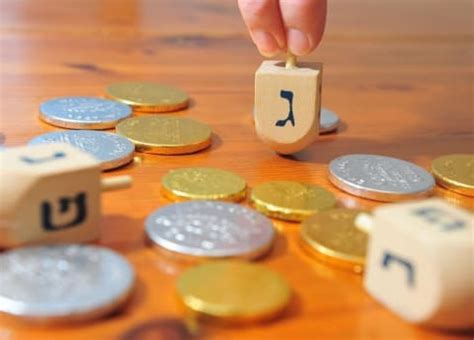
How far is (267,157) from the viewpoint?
84 cm

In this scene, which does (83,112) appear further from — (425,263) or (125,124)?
(425,263)

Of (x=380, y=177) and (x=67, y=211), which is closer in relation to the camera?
(x=67, y=211)

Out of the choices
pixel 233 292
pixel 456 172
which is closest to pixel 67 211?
pixel 233 292

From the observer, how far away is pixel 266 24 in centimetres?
79

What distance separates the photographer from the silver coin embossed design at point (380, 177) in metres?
0.73

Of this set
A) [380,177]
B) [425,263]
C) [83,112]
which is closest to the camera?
[425,263]

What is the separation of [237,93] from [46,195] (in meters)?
0.52

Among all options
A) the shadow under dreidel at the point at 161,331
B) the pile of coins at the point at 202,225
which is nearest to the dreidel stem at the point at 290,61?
the pile of coins at the point at 202,225

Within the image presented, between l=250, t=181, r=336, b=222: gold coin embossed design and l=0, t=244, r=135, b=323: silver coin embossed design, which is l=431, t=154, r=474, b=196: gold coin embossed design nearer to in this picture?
l=250, t=181, r=336, b=222: gold coin embossed design

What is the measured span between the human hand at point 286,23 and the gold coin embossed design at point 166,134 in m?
0.11

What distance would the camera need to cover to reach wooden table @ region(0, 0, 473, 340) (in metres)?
0.54

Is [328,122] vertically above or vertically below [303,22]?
below

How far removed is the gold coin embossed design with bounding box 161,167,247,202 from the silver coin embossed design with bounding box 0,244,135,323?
0.47 ft

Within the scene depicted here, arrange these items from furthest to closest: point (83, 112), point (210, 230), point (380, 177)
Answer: point (83, 112), point (380, 177), point (210, 230)
